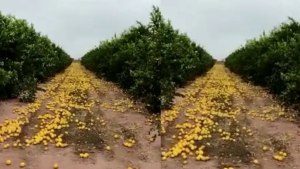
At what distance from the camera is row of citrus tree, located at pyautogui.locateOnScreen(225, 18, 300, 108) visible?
15.9m

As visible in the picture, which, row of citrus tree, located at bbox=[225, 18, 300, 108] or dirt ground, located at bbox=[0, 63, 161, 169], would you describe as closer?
dirt ground, located at bbox=[0, 63, 161, 169]

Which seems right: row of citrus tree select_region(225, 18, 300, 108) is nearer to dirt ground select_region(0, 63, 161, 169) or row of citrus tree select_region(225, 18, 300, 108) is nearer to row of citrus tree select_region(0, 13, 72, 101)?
dirt ground select_region(0, 63, 161, 169)

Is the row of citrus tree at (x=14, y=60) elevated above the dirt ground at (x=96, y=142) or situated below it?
above

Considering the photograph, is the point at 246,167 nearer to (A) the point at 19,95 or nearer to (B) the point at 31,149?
(B) the point at 31,149

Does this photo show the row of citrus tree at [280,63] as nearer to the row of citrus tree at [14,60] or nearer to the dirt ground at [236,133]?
the dirt ground at [236,133]

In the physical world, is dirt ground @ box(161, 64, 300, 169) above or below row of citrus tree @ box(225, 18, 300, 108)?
below

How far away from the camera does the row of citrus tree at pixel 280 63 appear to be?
15.9 m

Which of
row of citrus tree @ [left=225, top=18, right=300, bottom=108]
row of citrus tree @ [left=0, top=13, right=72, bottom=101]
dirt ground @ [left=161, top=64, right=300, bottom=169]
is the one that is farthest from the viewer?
row of citrus tree @ [left=225, top=18, right=300, bottom=108]

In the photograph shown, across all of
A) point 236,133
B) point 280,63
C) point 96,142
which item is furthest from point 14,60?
point 280,63

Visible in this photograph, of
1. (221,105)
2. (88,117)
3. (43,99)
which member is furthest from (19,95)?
(221,105)

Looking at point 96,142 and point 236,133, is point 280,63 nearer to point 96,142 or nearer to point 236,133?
point 236,133

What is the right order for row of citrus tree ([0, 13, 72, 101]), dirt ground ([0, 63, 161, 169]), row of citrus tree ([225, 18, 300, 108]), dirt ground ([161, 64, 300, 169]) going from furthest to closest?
row of citrus tree ([225, 18, 300, 108]) < row of citrus tree ([0, 13, 72, 101]) < dirt ground ([161, 64, 300, 169]) < dirt ground ([0, 63, 161, 169])

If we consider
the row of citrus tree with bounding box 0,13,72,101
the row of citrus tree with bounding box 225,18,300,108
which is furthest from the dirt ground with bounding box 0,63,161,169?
the row of citrus tree with bounding box 225,18,300,108

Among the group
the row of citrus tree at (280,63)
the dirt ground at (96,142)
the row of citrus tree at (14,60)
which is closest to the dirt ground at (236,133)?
the dirt ground at (96,142)
